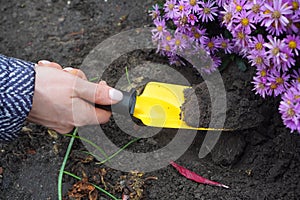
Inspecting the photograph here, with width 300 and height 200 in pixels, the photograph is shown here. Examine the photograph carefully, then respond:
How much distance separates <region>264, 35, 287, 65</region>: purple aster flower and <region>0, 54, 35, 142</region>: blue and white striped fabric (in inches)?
30.8

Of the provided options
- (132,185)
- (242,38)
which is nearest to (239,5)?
(242,38)

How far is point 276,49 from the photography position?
153 cm

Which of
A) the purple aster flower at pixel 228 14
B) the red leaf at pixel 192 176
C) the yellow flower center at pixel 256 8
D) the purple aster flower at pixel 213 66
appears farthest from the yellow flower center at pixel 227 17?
the red leaf at pixel 192 176

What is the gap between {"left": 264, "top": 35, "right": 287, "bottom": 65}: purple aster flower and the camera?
1515 millimetres

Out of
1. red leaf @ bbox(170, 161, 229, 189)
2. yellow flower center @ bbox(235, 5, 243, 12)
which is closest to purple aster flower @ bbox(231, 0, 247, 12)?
yellow flower center @ bbox(235, 5, 243, 12)

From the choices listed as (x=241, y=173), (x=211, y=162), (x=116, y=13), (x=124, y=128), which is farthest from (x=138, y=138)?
(x=116, y=13)

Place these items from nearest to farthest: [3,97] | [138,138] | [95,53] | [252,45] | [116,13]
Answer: [3,97] < [252,45] < [138,138] < [95,53] < [116,13]

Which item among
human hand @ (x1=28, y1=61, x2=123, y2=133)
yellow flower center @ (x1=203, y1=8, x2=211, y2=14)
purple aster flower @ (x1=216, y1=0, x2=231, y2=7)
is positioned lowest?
human hand @ (x1=28, y1=61, x2=123, y2=133)

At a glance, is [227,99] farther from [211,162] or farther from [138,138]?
[138,138]

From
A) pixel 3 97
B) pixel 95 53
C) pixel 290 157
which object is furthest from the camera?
pixel 95 53

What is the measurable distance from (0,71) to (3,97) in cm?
9

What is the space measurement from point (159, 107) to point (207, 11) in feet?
1.37

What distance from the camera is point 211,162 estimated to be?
1.88 m

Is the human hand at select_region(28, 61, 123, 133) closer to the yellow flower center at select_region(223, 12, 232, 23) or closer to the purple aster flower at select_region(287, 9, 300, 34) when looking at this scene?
the yellow flower center at select_region(223, 12, 232, 23)
